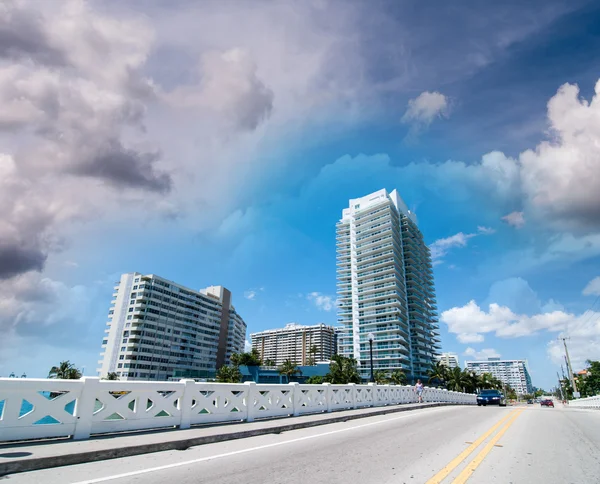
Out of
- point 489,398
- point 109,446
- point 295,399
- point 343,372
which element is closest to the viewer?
point 109,446

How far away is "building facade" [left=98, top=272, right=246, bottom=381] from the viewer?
108 m

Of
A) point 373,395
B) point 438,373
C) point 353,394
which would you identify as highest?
point 438,373

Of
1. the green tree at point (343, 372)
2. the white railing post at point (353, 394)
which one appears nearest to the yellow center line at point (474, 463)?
the white railing post at point (353, 394)

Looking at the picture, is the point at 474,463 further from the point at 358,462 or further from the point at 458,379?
the point at 458,379

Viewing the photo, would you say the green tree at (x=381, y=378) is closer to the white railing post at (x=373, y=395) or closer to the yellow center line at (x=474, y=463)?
the white railing post at (x=373, y=395)

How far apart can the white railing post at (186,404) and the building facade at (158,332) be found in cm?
10963

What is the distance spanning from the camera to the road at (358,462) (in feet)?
17.4

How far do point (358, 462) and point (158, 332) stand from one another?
120938 mm

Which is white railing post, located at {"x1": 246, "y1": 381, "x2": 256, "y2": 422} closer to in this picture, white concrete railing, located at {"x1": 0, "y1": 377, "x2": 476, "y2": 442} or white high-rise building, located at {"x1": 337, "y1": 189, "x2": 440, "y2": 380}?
white concrete railing, located at {"x1": 0, "y1": 377, "x2": 476, "y2": 442}

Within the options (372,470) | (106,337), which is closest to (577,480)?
(372,470)

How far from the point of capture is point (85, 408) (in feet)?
24.3

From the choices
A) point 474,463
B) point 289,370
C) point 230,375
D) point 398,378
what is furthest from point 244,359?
point 474,463

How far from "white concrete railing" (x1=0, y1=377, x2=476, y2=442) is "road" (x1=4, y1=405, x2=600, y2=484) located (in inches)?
64.5

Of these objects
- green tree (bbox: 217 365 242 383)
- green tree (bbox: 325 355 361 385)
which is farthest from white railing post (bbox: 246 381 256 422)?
green tree (bbox: 217 365 242 383)
